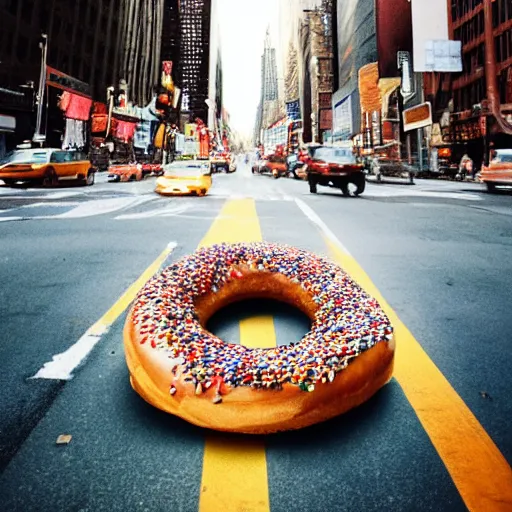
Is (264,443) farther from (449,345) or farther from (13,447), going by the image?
(449,345)

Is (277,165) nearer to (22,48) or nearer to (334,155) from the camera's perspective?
(22,48)

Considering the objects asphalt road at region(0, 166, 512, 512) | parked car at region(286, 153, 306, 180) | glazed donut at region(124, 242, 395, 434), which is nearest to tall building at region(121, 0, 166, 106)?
parked car at region(286, 153, 306, 180)

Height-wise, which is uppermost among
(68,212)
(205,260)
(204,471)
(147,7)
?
(147,7)

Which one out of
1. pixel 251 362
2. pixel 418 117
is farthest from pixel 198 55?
pixel 251 362

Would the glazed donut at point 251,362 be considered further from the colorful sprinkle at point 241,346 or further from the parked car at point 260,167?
the parked car at point 260,167

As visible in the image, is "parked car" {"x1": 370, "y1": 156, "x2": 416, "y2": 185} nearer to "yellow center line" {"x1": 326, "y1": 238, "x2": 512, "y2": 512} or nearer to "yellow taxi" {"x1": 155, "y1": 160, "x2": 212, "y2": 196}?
"yellow taxi" {"x1": 155, "y1": 160, "x2": 212, "y2": 196}

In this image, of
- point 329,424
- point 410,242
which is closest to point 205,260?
point 329,424
